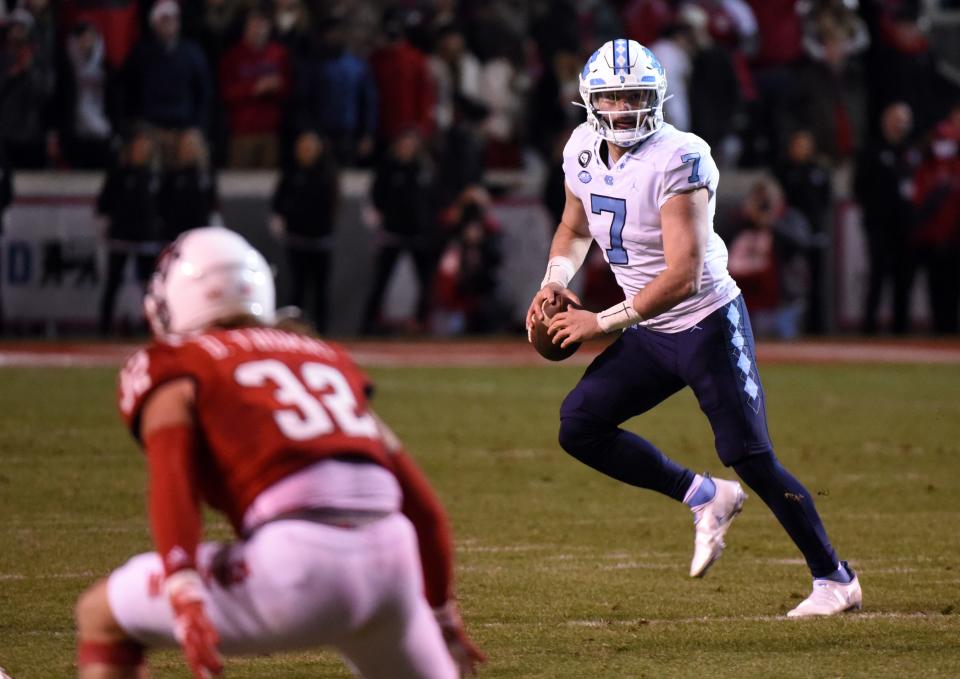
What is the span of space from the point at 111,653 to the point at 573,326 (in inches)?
104

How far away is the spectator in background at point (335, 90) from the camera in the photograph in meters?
14.8

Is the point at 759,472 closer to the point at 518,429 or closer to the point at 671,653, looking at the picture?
the point at 671,653

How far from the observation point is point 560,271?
19.4 feet

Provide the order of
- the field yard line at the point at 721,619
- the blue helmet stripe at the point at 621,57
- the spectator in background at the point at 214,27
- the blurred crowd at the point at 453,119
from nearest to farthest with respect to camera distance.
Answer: the field yard line at the point at 721,619 → the blue helmet stripe at the point at 621,57 → the blurred crowd at the point at 453,119 → the spectator in background at the point at 214,27

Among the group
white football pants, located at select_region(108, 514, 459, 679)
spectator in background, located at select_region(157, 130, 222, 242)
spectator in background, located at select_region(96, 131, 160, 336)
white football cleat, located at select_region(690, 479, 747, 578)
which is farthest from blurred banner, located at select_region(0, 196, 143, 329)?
white football pants, located at select_region(108, 514, 459, 679)

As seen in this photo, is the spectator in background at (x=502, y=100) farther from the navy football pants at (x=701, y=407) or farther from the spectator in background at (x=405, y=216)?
the navy football pants at (x=701, y=407)

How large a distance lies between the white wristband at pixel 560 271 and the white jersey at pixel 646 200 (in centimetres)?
17

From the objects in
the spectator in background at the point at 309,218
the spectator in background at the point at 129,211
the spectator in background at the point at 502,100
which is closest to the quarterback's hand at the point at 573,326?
the spectator in background at the point at 309,218

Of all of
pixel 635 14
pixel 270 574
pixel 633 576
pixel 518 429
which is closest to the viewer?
pixel 270 574

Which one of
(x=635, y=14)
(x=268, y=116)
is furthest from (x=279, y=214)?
(x=635, y=14)

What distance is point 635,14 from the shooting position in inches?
635

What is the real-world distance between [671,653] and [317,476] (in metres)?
1.96

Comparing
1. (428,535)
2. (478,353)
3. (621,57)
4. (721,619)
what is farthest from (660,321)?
(478,353)

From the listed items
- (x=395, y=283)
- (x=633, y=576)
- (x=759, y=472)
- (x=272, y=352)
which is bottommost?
(x=395, y=283)
